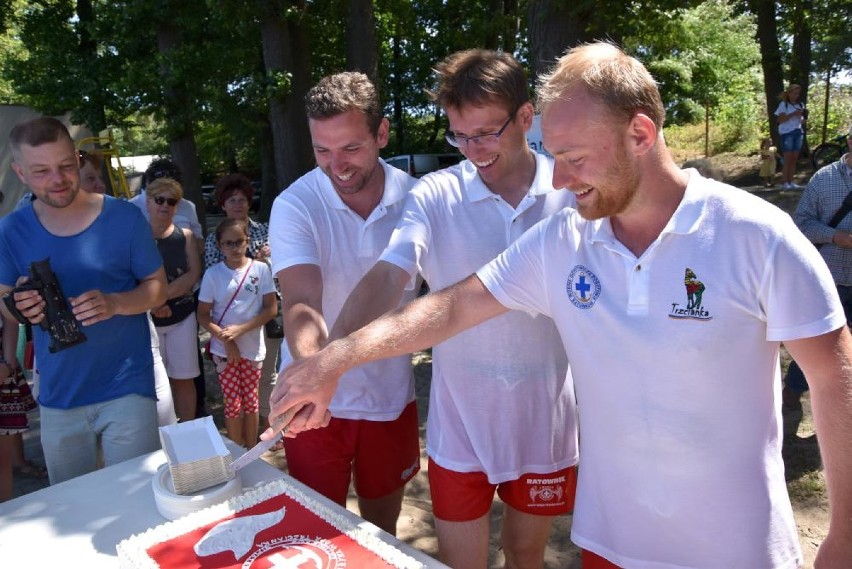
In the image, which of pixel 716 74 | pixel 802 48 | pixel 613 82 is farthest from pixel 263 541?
pixel 716 74

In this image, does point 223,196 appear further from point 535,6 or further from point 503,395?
point 503,395

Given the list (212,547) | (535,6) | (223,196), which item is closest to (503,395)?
(212,547)

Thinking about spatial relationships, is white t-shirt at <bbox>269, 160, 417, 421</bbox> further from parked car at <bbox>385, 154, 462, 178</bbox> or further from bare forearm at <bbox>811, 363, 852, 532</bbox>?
parked car at <bbox>385, 154, 462, 178</bbox>

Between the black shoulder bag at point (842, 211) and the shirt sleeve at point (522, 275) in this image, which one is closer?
the shirt sleeve at point (522, 275)

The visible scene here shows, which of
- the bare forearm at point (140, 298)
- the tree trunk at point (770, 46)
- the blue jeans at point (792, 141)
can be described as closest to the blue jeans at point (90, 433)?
the bare forearm at point (140, 298)

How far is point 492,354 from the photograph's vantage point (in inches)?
86.8

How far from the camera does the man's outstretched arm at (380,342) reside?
1.68 metres

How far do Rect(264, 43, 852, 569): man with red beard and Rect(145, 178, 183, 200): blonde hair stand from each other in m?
3.28

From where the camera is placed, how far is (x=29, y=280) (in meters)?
2.44

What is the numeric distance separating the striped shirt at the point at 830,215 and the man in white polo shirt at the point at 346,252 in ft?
9.37

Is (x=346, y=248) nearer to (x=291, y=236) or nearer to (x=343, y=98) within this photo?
(x=291, y=236)

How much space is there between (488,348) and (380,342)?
55 centimetres

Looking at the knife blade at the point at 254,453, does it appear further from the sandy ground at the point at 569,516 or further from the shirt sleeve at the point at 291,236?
the sandy ground at the point at 569,516

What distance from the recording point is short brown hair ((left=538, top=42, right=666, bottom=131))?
1.50 meters
